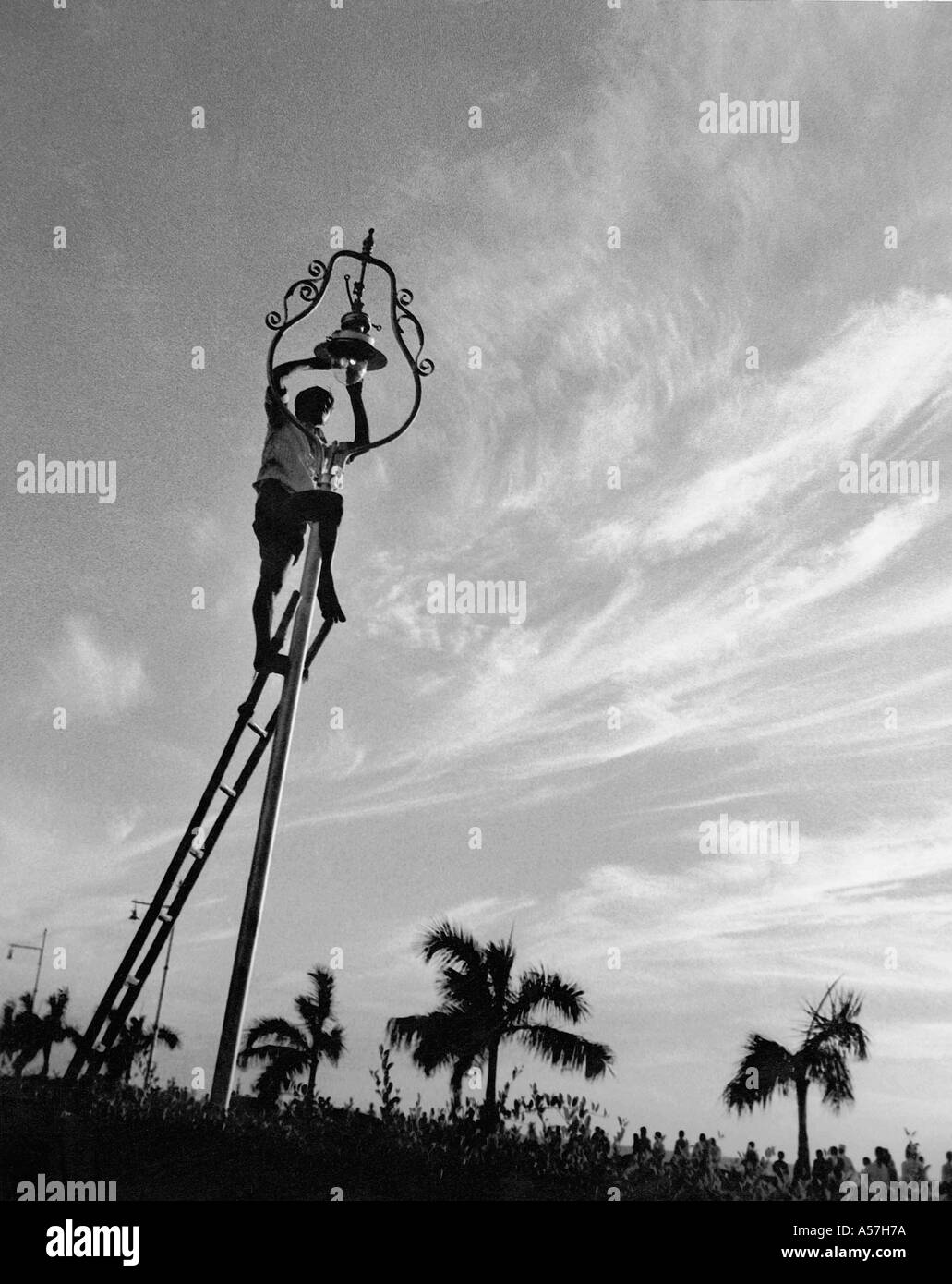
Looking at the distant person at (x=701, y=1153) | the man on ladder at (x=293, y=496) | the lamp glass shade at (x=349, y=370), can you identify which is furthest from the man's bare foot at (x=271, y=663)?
the distant person at (x=701, y=1153)

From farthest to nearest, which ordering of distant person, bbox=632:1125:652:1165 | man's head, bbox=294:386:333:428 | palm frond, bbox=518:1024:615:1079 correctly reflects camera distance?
palm frond, bbox=518:1024:615:1079, man's head, bbox=294:386:333:428, distant person, bbox=632:1125:652:1165

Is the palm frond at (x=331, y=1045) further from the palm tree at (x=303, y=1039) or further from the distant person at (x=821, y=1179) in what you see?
the distant person at (x=821, y=1179)

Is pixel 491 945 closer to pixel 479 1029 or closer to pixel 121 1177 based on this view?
pixel 479 1029

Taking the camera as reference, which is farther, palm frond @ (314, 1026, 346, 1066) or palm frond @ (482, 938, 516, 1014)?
palm frond @ (314, 1026, 346, 1066)

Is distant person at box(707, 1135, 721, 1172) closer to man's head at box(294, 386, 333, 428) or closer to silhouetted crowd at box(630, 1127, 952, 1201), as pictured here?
silhouetted crowd at box(630, 1127, 952, 1201)

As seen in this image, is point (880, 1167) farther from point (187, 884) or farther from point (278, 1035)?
point (278, 1035)

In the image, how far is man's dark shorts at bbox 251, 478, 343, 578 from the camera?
740cm

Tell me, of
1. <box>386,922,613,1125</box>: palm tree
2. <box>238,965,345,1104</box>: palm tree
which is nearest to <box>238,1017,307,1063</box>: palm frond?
<box>238,965,345,1104</box>: palm tree

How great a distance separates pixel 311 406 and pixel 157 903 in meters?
3.73

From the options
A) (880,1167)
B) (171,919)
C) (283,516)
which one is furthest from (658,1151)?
(283,516)

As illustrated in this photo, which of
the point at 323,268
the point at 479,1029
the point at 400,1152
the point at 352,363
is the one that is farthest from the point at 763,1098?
the point at 323,268

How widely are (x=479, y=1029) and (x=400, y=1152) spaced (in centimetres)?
643

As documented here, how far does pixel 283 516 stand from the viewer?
7.46 meters
